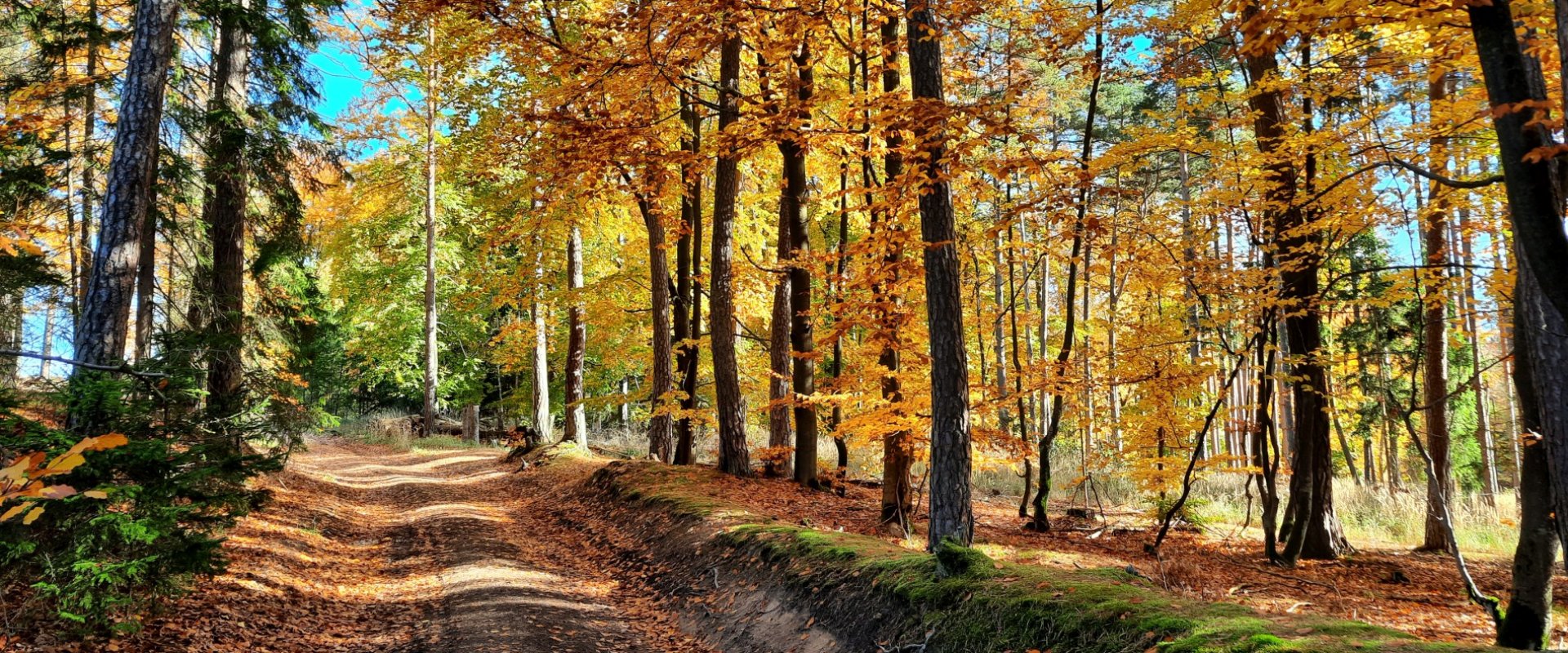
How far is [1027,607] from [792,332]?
739cm

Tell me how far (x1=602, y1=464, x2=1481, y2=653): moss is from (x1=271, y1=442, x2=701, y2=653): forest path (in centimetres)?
152

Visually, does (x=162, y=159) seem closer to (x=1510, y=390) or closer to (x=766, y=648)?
(x=766, y=648)

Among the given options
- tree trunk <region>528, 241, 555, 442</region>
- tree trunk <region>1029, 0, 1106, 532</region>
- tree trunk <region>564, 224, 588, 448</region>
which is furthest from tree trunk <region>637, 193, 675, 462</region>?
tree trunk <region>1029, 0, 1106, 532</region>

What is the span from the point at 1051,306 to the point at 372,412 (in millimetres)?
29885

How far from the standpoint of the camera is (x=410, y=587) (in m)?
8.02

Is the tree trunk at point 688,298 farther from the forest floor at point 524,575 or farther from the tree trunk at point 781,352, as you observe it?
the forest floor at point 524,575

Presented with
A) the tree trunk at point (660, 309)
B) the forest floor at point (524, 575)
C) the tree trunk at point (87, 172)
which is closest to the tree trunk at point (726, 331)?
the forest floor at point (524, 575)

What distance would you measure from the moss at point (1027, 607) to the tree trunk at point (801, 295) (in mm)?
3696

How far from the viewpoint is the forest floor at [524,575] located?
6.35 meters

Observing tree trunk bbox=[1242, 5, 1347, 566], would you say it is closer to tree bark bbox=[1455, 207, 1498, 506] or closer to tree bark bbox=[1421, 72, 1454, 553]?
tree bark bbox=[1421, 72, 1454, 553]

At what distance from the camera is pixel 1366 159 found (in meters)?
9.50

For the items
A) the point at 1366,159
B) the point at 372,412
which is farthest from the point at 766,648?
the point at 372,412

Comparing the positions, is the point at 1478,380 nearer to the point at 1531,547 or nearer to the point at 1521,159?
the point at 1531,547

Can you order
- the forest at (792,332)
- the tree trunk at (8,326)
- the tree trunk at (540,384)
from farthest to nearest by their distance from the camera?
the tree trunk at (540,384), the tree trunk at (8,326), the forest at (792,332)
